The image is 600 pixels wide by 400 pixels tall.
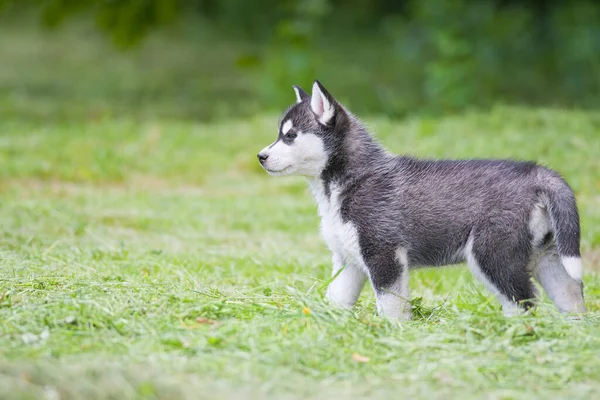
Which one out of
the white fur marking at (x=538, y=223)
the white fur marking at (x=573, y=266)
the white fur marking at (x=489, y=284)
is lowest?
the white fur marking at (x=489, y=284)

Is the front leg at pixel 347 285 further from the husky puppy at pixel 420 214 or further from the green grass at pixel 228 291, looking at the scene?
the green grass at pixel 228 291

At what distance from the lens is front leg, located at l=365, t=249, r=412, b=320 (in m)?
5.06

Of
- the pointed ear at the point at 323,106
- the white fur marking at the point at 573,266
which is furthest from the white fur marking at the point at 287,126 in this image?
the white fur marking at the point at 573,266

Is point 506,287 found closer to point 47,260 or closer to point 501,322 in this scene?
point 501,322

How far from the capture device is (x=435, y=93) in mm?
14344

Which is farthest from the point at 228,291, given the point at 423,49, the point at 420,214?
the point at 423,49

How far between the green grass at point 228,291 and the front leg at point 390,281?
0.13m

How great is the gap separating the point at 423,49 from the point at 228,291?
13.0m

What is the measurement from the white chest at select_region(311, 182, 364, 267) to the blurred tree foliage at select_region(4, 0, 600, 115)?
14.5ft

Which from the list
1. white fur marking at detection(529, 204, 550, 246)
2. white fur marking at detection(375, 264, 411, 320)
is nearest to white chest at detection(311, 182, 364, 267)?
white fur marking at detection(375, 264, 411, 320)

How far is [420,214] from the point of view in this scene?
17.3 feet

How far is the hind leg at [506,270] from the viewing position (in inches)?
197

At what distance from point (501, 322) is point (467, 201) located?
84cm

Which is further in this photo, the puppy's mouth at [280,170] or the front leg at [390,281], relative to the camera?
the puppy's mouth at [280,170]
